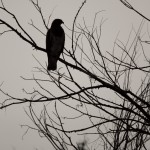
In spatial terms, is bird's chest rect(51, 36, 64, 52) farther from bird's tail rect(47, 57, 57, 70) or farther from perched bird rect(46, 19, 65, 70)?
bird's tail rect(47, 57, 57, 70)

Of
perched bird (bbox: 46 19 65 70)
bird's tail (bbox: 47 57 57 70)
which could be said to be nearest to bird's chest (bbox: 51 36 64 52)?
perched bird (bbox: 46 19 65 70)

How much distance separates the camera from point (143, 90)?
148 inches

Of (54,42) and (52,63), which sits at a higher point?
(54,42)

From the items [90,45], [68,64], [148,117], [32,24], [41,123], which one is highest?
[32,24]

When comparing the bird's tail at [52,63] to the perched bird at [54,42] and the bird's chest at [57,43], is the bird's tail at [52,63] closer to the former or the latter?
the perched bird at [54,42]

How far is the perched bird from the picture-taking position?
16.4 ft

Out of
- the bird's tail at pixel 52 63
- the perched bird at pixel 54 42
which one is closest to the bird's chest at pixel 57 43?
the perched bird at pixel 54 42

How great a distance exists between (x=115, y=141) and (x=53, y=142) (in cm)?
72

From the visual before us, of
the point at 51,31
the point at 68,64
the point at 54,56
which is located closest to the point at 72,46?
the point at 68,64

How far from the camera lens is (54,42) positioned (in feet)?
17.1

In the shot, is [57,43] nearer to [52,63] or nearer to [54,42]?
[54,42]

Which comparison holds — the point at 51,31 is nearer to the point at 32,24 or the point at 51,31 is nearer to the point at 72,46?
the point at 32,24

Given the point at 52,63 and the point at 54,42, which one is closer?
the point at 52,63

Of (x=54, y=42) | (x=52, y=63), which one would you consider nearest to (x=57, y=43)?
(x=54, y=42)
